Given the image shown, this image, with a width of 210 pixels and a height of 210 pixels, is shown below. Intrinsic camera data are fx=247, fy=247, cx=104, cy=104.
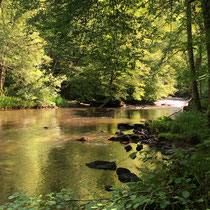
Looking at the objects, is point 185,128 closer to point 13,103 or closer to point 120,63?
point 120,63

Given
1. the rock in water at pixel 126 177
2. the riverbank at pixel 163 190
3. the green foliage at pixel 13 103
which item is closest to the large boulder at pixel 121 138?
the rock in water at pixel 126 177

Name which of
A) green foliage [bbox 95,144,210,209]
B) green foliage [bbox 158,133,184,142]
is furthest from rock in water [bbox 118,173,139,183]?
green foliage [bbox 158,133,184,142]

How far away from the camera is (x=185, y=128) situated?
10062 millimetres

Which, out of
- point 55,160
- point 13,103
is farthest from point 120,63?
point 13,103

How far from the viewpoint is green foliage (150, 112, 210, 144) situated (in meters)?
9.15

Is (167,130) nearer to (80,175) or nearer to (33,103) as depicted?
(80,175)

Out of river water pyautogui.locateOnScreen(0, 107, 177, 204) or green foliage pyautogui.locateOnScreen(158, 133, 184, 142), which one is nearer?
river water pyautogui.locateOnScreen(0, 107, 177, 204)

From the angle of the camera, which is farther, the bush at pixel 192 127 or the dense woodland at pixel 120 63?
the bush at pixel 192 127

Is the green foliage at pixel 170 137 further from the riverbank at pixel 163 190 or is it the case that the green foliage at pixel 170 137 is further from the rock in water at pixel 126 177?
the riverbank at pixel 163 190

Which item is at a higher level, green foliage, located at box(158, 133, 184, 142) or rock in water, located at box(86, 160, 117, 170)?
green foliage, located at box(158, 133, 184, 142)

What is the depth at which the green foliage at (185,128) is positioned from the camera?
915 cm

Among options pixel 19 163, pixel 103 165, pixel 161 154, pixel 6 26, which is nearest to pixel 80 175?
pixel 103 165

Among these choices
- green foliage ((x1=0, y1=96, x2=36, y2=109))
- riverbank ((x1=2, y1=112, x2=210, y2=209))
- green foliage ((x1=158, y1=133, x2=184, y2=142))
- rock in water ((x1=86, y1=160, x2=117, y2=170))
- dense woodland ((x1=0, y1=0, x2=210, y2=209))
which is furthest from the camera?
green foliage ((x1=0, y1=96, x2=36, y2=109))

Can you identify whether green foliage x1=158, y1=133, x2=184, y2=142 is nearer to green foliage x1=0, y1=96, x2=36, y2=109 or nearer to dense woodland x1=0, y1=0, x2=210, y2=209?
dense woodland x1=0, y1=0, x2=210, y2=209
